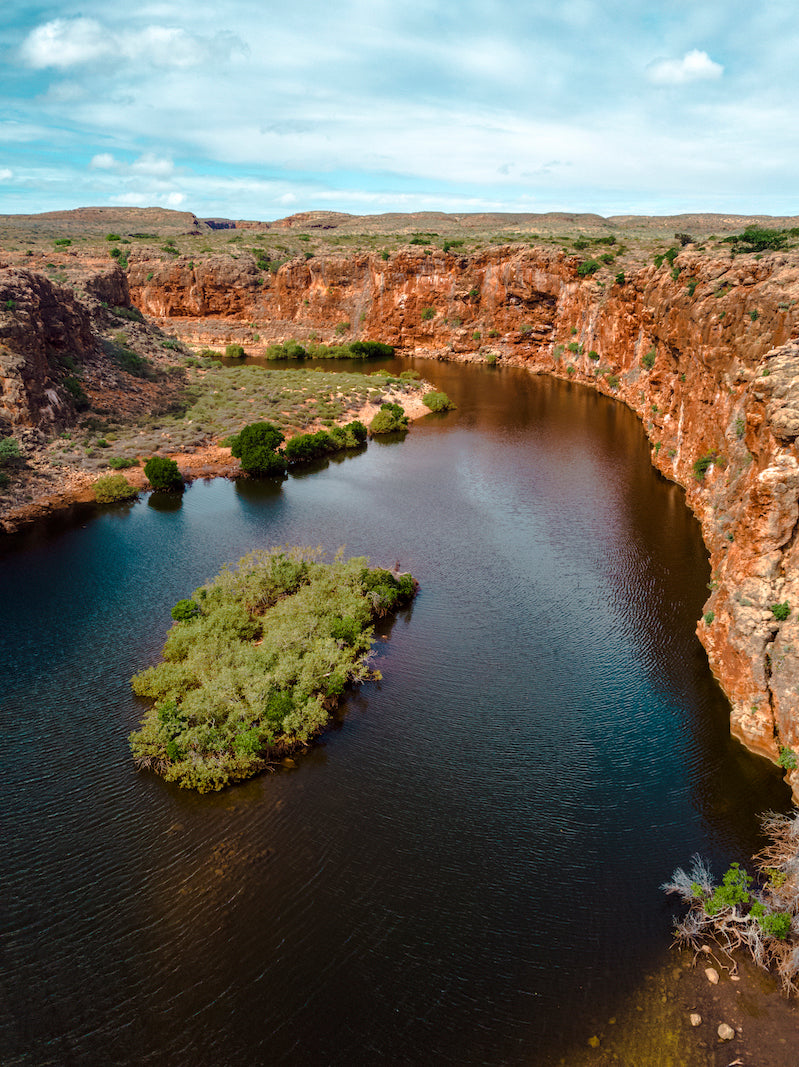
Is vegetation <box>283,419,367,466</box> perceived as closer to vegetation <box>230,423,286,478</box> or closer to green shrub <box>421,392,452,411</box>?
vegetation <box>230,423,286,478</box>

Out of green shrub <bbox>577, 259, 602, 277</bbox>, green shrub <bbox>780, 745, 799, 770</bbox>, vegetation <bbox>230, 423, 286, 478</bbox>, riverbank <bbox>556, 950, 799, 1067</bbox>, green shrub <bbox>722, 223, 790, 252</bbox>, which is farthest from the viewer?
green shrub <bbox>577, 259, 602, 277</bbox>

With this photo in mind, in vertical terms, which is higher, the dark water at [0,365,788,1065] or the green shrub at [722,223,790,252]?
the green shrub at [722,223,790,252]

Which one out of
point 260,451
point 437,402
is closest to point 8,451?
point 260,451

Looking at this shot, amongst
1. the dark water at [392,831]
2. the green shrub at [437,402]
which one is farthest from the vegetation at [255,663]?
the green shrub at [437,402]

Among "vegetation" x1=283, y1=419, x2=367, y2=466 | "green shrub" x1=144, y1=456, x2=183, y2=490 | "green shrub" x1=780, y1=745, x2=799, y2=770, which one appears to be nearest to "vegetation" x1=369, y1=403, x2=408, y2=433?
"vegetation" x1=283, y1=419, x2=367, y2=466

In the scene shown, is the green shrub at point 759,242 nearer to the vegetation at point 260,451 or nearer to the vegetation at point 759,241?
the vegetation at point 759,241

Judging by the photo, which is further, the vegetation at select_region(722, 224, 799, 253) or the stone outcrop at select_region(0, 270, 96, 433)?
the stone outcrop at select_region(0, 270, 96, 433)

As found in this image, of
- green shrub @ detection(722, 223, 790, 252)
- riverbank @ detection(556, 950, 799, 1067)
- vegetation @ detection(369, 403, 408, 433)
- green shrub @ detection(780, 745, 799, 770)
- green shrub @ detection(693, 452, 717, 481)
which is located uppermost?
green shrub @ detection(722, 223, 790, 252)
